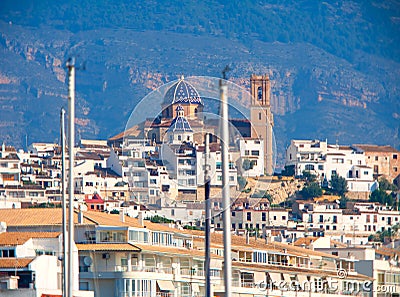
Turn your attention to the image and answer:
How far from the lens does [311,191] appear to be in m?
181

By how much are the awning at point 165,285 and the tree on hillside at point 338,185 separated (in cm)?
12521

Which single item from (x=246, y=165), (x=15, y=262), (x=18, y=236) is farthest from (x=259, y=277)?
(x=246, y=165)

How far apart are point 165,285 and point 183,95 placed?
42.1 ft

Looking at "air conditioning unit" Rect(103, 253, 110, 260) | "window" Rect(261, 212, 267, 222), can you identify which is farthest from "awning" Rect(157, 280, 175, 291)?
"window" Rect(261, 212, 267, 222)

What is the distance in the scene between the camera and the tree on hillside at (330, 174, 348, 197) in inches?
7333

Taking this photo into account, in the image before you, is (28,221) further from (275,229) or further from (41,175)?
(41,175)

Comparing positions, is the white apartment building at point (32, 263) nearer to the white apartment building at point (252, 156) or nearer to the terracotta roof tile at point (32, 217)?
the terracotta roof tile at point (32, 217)

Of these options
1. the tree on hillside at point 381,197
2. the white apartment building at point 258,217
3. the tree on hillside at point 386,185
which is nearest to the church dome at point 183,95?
the white apartment building at point 258,217

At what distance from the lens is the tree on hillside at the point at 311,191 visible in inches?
7096

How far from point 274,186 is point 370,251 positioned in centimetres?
9738

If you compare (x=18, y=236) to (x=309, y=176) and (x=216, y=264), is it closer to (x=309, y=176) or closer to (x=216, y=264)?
(x=216, y=264)

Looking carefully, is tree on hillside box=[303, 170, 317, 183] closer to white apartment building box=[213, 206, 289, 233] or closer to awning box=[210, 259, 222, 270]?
white apartment building box=[213, 206, 289, 233]

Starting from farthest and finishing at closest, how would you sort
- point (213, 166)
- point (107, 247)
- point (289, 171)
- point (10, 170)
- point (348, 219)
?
point (289, 171), point (10, 170), point (348, 219), point (107, 247), point (213, 166)

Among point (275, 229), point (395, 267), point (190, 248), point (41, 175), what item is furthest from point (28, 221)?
point (41, 175)
